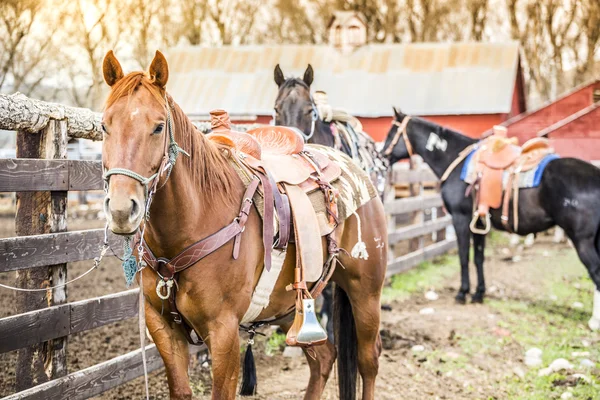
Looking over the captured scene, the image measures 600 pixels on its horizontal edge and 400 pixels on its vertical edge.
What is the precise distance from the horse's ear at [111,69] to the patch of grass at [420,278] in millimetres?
5450

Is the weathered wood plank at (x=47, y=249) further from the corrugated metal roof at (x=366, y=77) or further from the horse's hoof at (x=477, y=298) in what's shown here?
the corrugated metal roof at (x=366, y=77)

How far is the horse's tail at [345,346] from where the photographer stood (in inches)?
140

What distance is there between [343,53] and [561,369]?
20889 mm

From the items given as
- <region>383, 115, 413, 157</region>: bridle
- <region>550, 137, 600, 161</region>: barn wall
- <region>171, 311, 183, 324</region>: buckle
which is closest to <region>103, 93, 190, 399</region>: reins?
<region>171, 311, 183, 324</region>: buckle

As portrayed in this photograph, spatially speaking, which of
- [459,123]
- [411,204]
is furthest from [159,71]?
[459,123]

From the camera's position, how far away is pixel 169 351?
2.59 metres

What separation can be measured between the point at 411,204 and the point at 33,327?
285 inches

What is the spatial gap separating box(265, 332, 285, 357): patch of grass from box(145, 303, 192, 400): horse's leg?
2480 millimetres

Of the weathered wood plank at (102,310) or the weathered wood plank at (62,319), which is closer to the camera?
the weathered wood plank at (62,319)

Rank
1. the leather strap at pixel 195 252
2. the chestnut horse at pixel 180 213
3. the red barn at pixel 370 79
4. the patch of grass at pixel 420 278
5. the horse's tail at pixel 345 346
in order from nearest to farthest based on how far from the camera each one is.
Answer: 1. the chestnut horse at pixel 180 213
2. the leather strap at pixel 195 252
3. the horse's tail at pixel 345 346
4. the patch of grass at pixel 420 278
5. the red barn at pixel 370 79

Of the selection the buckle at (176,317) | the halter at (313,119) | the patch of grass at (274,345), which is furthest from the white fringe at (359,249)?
the patch of grass at (274,345)

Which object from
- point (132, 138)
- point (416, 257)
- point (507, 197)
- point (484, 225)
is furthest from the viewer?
point (416, 257)

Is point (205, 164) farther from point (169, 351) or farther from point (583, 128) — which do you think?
point (583, 128)

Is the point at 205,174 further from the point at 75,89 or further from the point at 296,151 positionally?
the point at 75,89
